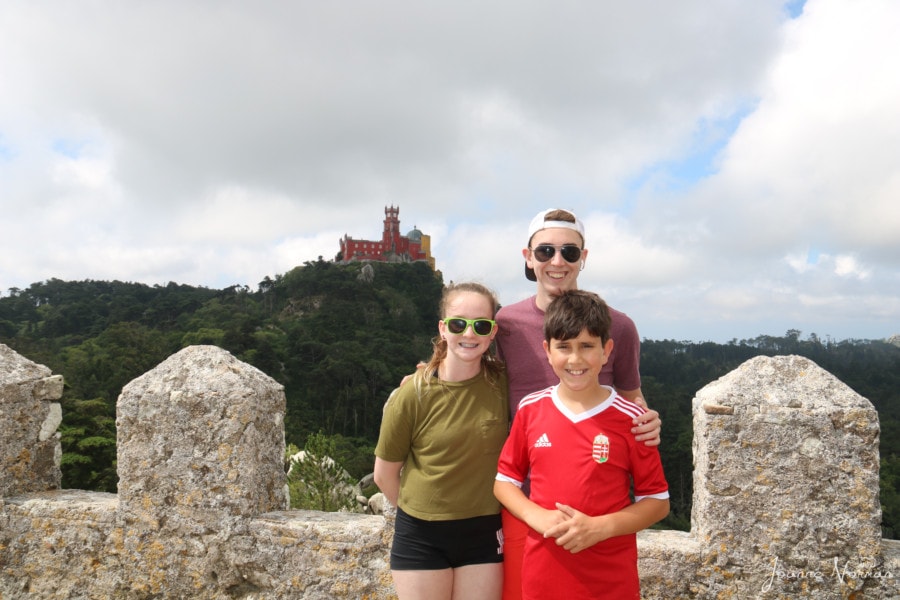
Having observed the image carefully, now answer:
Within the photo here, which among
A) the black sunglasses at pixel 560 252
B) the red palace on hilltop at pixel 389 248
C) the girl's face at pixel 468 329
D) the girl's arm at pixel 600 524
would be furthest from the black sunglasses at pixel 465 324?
the red palace on hilltop at pixel 389 248

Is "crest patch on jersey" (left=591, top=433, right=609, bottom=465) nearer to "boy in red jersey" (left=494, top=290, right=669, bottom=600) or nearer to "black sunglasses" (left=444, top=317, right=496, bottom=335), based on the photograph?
"boy in red jersey" (left=494, top=290, right=669, bottom=600)

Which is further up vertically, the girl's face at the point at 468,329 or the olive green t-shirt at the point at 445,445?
the girl's face at the point at 468,329

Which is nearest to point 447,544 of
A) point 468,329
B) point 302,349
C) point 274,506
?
point 468,329

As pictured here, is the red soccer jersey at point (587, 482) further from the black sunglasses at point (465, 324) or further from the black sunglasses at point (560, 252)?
the black sunglasses at point (560, 252)

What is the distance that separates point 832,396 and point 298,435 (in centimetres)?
2888

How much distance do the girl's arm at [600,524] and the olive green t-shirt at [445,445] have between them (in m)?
0.40

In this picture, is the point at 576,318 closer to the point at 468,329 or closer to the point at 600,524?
the point at 468,329

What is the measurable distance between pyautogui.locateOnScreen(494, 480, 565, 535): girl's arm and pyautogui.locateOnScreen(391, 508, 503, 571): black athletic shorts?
0.20 m

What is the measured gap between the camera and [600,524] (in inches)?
73.9

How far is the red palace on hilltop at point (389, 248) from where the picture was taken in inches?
2869

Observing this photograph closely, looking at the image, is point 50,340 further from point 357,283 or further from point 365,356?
point 357,283

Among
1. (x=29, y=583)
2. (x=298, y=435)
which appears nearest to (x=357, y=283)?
(x=298, y=435)

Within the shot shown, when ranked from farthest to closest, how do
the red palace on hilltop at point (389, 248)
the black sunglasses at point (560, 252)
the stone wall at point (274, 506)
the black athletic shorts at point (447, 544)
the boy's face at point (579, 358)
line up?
A: the red palace on hilltop at point (389, 248) < the stone wall at point (274, 506) < the black sunglasses at point (560, 252) < the black athletic shorts at point (447, 544) < the boy's face at point (579, 358)

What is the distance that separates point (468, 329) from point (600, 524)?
2.65ft
